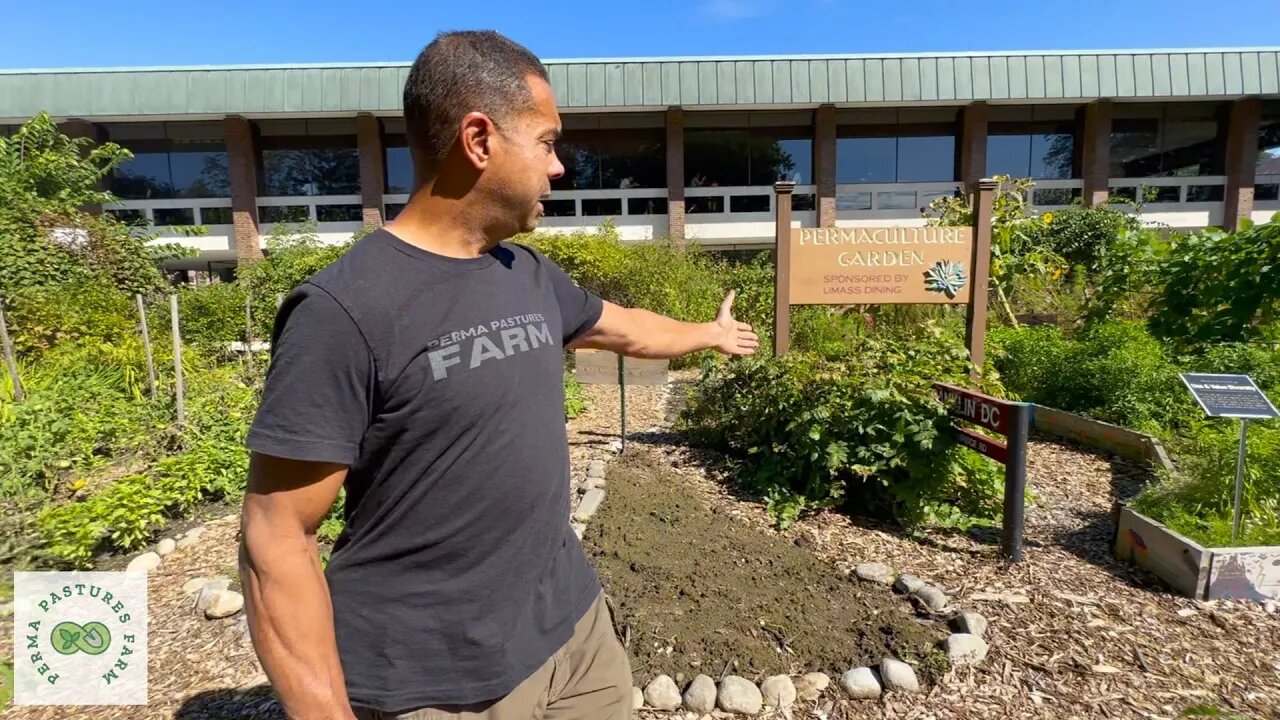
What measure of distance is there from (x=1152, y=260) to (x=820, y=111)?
11.1 m

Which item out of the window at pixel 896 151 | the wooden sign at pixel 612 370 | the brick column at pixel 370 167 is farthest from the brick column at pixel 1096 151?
the brick column at pixel 370 167

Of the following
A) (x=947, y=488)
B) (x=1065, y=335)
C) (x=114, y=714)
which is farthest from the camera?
(x=1065, y=335)

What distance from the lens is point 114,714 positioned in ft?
8.88

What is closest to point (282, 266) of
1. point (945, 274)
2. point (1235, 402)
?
point (945, 274)

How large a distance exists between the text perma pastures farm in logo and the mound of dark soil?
2105mm

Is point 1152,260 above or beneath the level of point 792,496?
above

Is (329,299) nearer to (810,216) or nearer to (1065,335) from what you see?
(1065,335)

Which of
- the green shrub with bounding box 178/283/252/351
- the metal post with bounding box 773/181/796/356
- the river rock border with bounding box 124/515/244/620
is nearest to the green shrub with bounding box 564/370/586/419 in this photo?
the metal post with bounding box 773/181/796/356

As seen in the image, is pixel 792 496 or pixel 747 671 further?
pixel 792 496

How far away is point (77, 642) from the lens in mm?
2986

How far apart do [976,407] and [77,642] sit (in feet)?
15.0

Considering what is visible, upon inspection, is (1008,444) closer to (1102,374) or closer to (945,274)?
(945,274)

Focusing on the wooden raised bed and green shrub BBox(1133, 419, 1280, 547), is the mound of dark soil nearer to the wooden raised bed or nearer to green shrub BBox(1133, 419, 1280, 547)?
the wooden raised bed

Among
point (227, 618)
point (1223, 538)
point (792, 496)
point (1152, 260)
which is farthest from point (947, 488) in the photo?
point (1152, 260)
